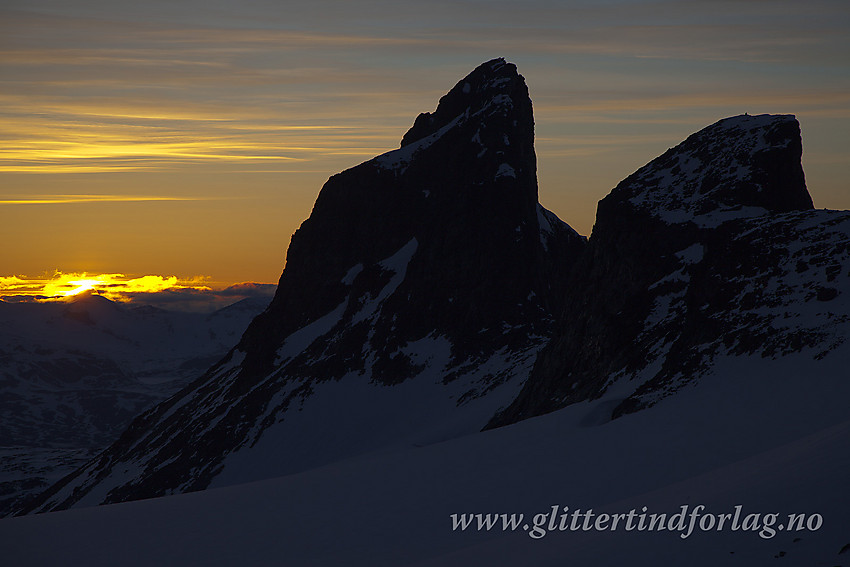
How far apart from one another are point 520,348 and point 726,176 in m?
36.7

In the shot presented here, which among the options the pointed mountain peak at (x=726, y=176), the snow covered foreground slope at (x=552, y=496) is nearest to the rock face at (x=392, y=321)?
the pointed mountain peak at (x=726, y=176)

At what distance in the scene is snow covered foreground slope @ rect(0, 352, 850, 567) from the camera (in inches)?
571

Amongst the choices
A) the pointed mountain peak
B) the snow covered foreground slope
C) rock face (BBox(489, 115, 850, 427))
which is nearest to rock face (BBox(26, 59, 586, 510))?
rock face (BBox(489, 115, 850, 427))

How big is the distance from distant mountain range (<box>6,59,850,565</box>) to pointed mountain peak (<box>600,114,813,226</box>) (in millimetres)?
173

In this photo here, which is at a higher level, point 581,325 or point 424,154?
point 424,154

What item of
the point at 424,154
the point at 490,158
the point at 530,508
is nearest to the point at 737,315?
the point at 530,508

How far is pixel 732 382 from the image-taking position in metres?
31.4

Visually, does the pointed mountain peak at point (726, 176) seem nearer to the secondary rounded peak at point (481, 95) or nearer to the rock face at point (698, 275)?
the rock face at point (698, 275)

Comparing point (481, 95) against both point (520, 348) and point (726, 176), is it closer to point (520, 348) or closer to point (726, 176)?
point (520, 348)

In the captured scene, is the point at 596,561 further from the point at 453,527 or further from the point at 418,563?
the point at 453,527

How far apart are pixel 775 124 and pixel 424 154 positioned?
233 feet

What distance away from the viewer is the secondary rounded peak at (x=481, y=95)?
114m

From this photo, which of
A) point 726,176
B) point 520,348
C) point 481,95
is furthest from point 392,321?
point 726,176

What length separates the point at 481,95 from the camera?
119m
